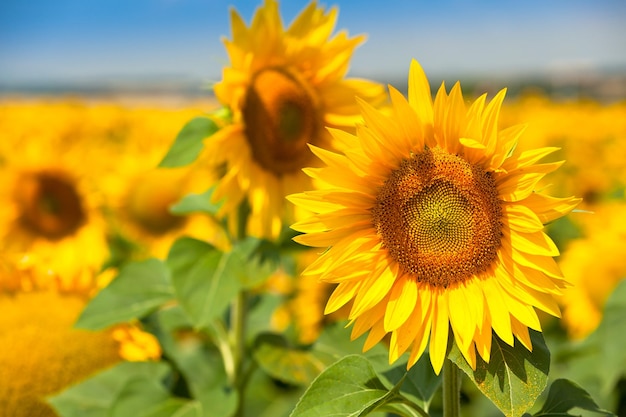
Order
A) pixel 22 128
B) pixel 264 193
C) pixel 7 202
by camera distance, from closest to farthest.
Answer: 1. pixel 264 193
2. pixel 7 202
3. pixel 22 128

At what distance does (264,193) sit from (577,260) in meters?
2.03

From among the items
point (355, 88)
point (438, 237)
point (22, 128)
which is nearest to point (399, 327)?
point (438, 237)

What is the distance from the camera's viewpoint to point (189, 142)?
86.1 inches

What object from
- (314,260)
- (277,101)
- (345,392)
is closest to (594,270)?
(314,260)

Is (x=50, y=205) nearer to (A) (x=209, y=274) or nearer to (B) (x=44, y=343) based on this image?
(B) (x=44, y=343)

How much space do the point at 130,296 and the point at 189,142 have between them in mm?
633

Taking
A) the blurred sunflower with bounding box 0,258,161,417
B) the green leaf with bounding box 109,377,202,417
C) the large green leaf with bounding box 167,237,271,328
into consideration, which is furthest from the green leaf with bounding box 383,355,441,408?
the blurred sunflower with bounding box 0,258,161,417

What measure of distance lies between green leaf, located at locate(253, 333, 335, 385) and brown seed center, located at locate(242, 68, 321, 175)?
61cm

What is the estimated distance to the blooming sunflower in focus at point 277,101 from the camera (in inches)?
89.0

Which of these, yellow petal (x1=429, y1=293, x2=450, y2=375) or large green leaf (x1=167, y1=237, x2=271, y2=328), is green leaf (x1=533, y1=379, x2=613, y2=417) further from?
large green leaf (x1=167, y1=237, x2=271, y2=328)

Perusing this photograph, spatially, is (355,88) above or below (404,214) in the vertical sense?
above

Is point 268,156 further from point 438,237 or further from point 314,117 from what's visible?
point 438,237

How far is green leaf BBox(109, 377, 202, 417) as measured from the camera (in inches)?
89.7

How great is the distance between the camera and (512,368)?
4.54 feet
